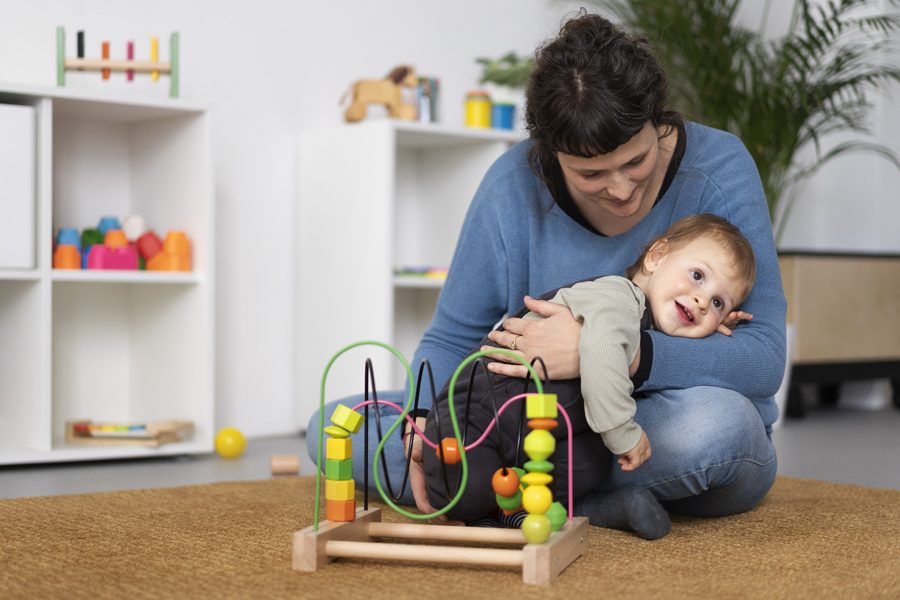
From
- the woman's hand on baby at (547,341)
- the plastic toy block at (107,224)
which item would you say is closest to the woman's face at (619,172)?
the woman's hand on baby at (547,341)

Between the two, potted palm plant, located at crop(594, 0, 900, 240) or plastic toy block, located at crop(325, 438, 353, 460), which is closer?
plastic toy block, located at crop(325, 438, 353, 460)

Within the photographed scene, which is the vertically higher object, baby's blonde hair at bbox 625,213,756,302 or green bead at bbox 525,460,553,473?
baby's blonde hair at bbox 625,213,756,302

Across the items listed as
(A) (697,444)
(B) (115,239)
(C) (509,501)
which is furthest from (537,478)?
(B) (115,239)

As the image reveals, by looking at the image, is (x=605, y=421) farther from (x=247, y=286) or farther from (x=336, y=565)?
(x=247, y=286)

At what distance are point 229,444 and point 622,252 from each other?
1.19 meters

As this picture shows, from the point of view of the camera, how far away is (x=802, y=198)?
3.85 meters

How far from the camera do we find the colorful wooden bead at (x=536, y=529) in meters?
1.15

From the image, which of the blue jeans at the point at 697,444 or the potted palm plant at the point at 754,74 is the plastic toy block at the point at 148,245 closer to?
the blue jeans at the point at 697,444

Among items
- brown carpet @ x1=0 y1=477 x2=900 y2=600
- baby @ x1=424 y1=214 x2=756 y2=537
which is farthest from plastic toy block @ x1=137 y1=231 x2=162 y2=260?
baby @ x1=424 y1=214 x2=756 y2=537

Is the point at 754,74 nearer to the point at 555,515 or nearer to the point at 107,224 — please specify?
the point at 107,224

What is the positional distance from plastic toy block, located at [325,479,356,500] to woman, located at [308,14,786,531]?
15 centimetres

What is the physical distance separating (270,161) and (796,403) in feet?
5.80

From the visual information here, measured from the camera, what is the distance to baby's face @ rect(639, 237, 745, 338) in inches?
54.8

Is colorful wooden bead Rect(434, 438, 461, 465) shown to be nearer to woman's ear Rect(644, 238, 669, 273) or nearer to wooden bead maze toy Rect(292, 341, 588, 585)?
wooden bead maze toy Rect(292, 341, 588, 585)
